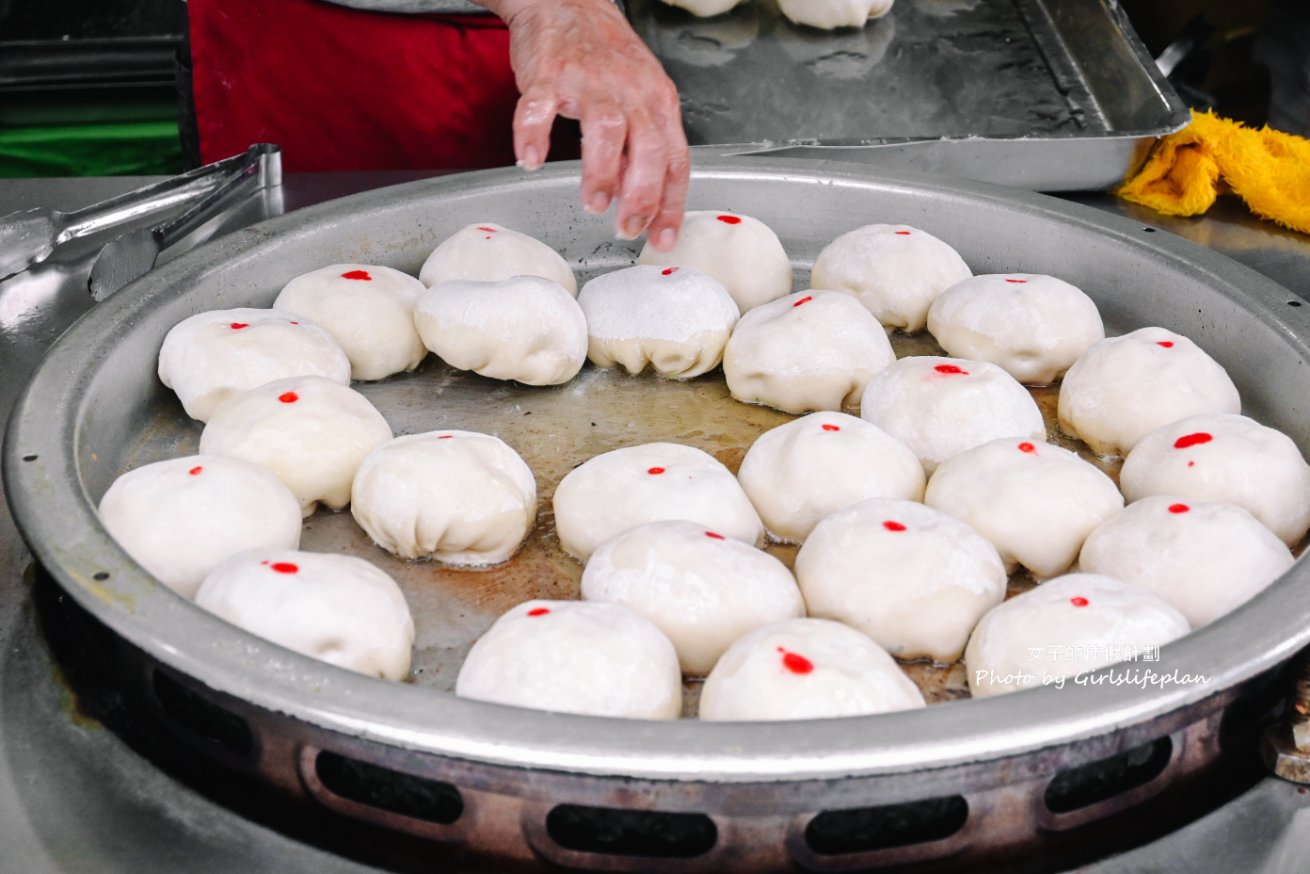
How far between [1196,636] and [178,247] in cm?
158

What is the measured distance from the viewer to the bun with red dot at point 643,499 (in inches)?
56.4

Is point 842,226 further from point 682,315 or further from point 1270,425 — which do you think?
point 1270,425

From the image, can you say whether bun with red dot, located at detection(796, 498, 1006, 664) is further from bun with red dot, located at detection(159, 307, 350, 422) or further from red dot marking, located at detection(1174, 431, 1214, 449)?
bun with red dot, located at detection(159, 307, 350, 422)

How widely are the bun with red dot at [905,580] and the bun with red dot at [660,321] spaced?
0.49 metres

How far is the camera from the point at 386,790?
3.58 feet

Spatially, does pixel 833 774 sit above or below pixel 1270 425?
above

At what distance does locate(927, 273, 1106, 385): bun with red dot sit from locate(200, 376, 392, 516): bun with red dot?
0.81 meters

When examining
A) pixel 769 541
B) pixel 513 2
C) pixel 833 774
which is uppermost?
pixel 513 2

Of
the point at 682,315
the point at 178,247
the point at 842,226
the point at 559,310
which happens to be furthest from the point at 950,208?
the point at 178,247

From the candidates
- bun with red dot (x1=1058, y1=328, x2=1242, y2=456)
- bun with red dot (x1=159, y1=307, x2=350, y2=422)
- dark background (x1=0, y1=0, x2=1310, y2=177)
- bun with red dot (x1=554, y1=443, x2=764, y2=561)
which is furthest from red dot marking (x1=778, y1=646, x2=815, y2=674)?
dark background (x1=0, y1=0, x2=1310, y2=177)

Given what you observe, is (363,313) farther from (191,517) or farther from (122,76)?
(122,76)

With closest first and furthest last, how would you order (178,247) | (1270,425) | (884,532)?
1. (884,532)
2. (1270,425)
3. (178,247)

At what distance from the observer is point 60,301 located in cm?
187

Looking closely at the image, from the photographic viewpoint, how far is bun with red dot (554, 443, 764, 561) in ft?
4.70
